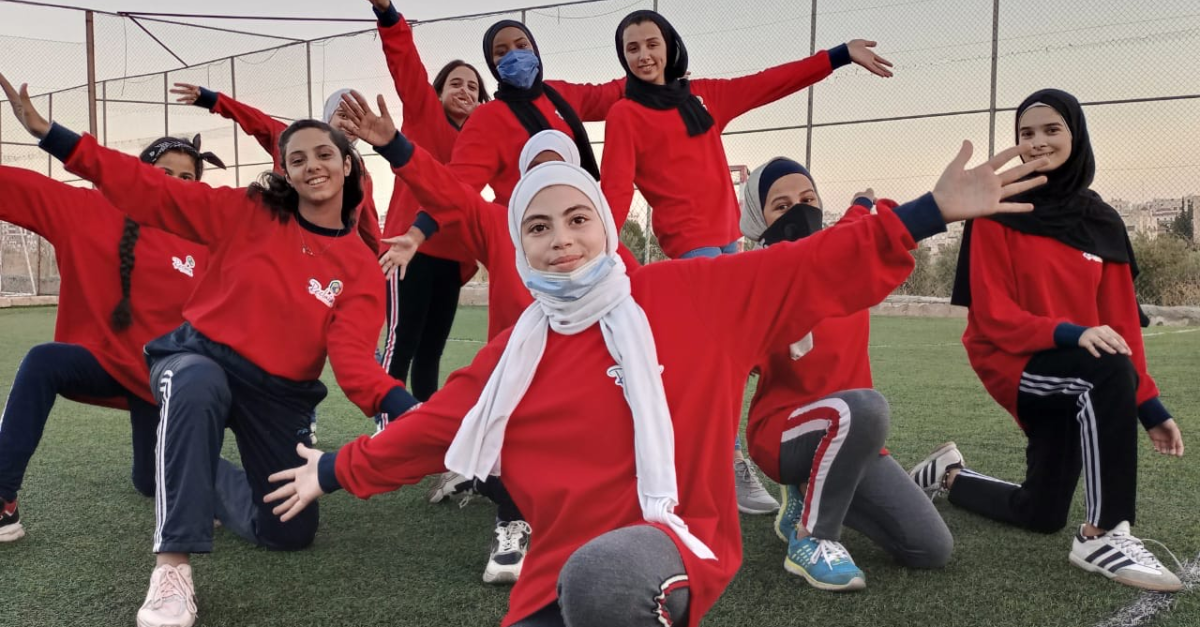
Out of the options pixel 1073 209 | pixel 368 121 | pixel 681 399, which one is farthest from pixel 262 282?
pixel 1073 209

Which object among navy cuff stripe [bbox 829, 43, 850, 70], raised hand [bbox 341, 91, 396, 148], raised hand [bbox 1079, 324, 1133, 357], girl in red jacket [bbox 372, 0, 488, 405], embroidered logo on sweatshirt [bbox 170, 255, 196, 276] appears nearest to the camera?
raised hand [bbox 1079, 324, 1133, 357]

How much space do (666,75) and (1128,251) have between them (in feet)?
6.82

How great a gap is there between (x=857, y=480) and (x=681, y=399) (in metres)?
1.14

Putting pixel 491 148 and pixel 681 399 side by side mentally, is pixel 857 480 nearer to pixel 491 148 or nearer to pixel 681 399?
pixel 681 399

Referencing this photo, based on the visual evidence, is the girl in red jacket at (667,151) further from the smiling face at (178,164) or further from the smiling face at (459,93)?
the smiling face at (178,164)

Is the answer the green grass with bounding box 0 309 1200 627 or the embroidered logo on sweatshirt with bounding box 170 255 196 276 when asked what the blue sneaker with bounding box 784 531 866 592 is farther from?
the embroidered logo on sweatshirt with bounding box 170 255 196 276

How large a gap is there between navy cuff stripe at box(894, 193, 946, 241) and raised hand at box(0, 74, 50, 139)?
266cm

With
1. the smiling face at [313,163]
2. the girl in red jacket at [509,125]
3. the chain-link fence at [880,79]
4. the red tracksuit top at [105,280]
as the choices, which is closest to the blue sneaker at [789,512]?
the girl in red jacket at [509,125]

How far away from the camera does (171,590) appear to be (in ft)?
8.52

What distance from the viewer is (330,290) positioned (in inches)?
129

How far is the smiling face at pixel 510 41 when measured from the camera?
4039mm

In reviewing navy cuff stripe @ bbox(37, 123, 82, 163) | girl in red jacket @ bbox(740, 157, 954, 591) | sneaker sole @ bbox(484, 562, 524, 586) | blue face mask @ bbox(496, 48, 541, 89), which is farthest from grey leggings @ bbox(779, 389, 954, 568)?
navy cuff stripe @ bbox(37, 123, 82, 163)

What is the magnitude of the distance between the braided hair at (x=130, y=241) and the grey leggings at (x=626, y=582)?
263cm

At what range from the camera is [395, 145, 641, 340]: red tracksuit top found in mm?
3129
